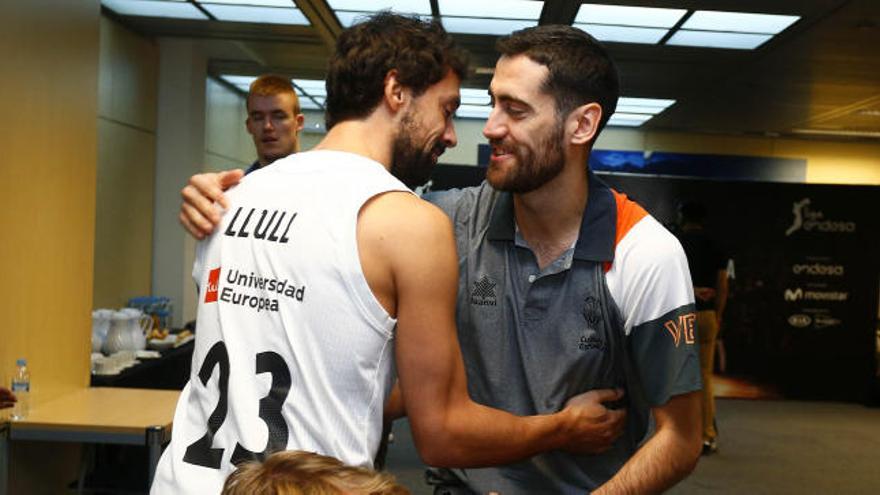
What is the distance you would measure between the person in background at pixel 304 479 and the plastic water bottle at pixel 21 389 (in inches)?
108

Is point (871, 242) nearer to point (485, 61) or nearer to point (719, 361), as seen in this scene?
point (719, 361)

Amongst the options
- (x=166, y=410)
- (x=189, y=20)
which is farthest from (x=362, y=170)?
(x=189, y=20)

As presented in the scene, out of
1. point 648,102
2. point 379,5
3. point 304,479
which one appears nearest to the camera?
point 304,479

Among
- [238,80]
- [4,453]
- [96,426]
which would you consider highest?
[238,80]

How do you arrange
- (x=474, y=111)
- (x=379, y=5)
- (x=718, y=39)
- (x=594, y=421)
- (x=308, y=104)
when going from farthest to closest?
1. (x=474, y=111)
2. (x=308, y=104)
3. (x=718, y=39)
4. (x=379, y=5)
5. (x=594, y=421)

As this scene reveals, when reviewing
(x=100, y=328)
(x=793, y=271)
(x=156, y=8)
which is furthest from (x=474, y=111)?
(x=100, y=328)

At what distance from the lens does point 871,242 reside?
9.64 m

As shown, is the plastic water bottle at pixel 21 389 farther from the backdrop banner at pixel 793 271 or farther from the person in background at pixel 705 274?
the backdrop banner at pixel 793 271

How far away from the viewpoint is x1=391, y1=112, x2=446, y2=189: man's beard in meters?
1.51

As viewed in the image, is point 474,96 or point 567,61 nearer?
point 567,61

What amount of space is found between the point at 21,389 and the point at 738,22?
18.2 ft

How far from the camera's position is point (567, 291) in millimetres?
1655

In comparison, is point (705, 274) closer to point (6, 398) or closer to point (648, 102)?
point (6, 398)

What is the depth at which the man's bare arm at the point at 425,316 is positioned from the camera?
4.33 feet
